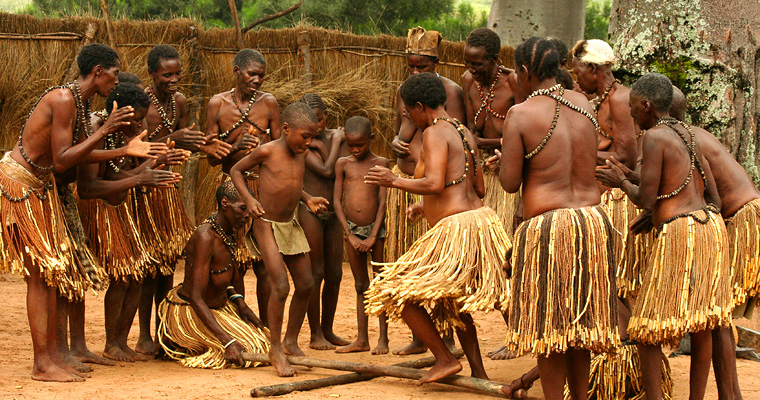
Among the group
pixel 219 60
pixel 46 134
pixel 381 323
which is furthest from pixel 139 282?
pixel 219 60

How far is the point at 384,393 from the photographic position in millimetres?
4711

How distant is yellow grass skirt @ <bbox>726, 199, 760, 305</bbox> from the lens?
4648 mm

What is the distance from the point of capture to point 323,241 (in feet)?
20.7

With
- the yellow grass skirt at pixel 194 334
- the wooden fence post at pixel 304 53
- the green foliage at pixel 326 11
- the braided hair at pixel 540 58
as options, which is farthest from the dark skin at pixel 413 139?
the green foliage at pixel 326 11

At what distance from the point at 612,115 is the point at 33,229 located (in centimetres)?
358

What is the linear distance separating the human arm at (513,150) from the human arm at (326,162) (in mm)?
2495

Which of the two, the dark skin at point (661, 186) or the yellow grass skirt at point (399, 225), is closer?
the dark skin at point (661, 186)

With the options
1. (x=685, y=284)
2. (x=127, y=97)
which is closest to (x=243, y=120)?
(x=127, y=97)

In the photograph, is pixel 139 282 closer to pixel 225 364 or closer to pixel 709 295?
pixel 225 364

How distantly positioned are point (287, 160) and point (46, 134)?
149 centimetres

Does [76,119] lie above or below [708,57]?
below

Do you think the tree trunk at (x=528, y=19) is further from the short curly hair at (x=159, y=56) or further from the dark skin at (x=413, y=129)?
the short curly hair at (x=159, y=56)

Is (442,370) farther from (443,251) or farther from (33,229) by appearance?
(33,229)

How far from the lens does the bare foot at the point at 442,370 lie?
4.66 meters
